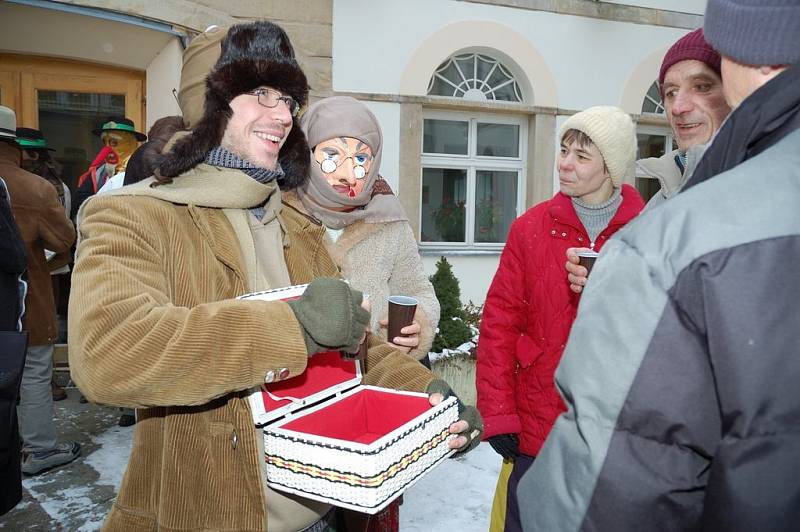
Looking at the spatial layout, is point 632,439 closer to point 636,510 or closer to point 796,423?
point 636,510

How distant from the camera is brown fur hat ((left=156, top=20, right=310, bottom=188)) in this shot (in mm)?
1602

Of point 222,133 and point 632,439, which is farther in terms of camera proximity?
point 222,133

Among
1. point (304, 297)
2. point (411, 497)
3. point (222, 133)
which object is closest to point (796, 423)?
point (304, 297)

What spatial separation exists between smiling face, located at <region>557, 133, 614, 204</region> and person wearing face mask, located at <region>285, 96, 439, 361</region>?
724 millimetres

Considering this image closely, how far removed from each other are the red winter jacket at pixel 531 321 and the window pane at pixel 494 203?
5163 millimetres

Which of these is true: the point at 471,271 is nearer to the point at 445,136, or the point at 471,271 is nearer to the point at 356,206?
the point at 445,136

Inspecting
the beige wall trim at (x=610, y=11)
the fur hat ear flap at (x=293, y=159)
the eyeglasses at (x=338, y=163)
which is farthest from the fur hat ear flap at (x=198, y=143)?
the beige wall trim at (x=610, y=11)

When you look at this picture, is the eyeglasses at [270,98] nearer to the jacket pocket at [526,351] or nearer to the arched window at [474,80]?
the jacket pocket at [526,351]

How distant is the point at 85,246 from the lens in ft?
4.23

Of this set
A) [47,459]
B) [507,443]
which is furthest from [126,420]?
[507,443]

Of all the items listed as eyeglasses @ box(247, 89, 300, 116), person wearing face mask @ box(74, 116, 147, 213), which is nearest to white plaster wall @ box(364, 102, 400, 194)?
person wearing face mask @ box(74, 116, 147, 213)

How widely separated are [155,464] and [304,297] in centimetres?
57

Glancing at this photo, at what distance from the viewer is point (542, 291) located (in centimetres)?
237

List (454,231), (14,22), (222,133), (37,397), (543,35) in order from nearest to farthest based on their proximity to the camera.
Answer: (222,133), (37,397), (14,22), (543,35), (454,231)
